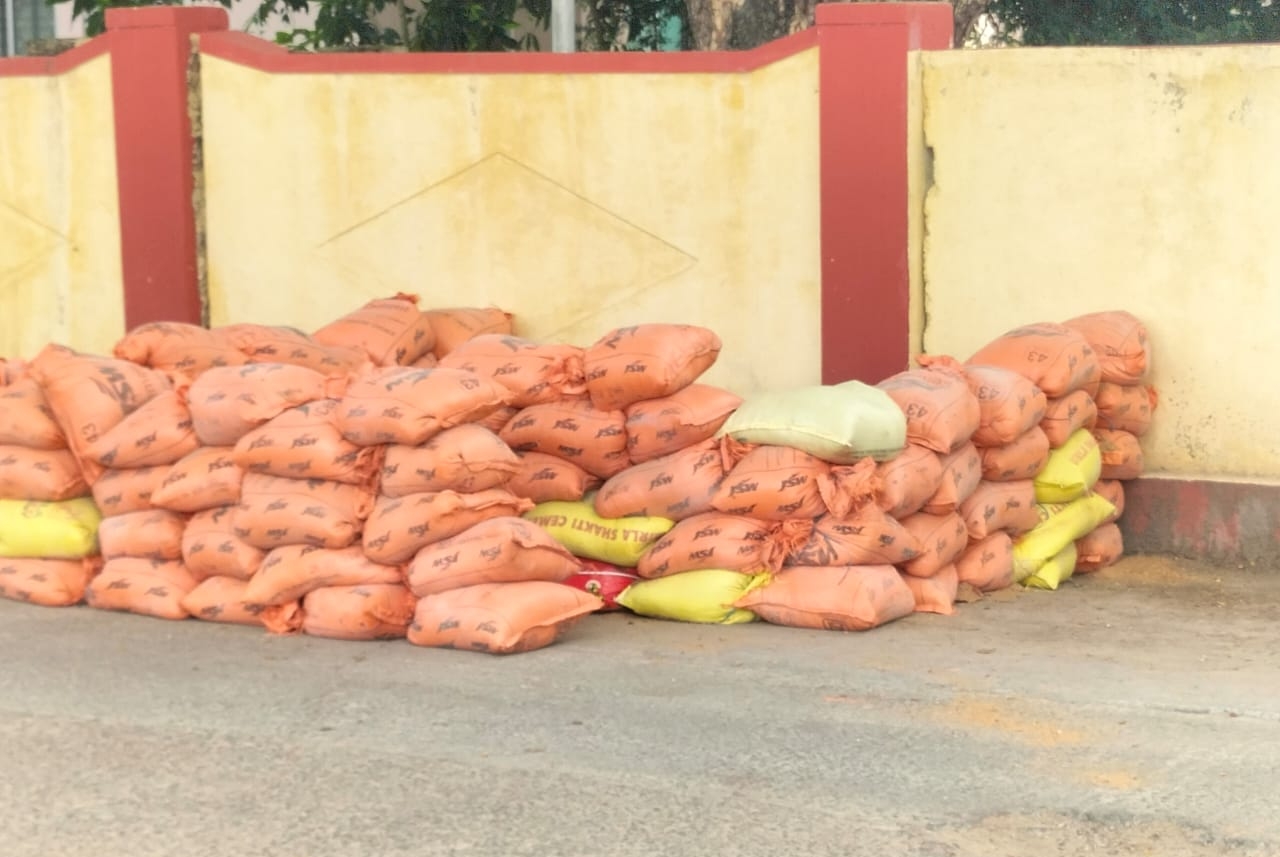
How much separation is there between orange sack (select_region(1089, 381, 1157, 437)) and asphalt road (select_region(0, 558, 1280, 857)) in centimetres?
100

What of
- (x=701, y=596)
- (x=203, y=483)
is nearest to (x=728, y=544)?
(x=701, y=596)

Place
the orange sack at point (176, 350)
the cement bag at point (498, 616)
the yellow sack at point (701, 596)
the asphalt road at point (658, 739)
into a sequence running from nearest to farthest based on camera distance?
the asphalt road at point (658, 739)
the cement bag at point (498, 616)
the yellow sack at point (701, 596)
the orange sack at point (176, 350)

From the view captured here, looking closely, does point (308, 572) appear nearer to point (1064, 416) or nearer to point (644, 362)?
point (644, 362)

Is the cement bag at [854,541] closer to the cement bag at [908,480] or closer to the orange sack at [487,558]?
the cement bag at [908,480]

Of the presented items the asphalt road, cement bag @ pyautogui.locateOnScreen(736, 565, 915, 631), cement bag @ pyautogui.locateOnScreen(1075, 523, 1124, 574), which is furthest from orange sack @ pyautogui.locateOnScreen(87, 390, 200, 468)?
cement bag @ pyautogui.locateOnScreen(1075, 523, 1124, 574)

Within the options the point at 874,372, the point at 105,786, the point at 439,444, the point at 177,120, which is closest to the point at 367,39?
the point at 177,120

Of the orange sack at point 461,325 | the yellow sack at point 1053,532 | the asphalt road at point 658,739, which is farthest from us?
the orange sack at point 461,325

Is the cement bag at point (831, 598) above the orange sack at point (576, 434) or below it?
below

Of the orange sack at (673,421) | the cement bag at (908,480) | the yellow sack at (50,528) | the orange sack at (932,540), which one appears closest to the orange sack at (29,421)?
the yellow sack at (50,528)

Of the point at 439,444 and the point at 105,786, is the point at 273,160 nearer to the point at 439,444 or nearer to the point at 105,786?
the point at 439,444

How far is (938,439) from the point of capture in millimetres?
6879

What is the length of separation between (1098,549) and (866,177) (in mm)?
1876

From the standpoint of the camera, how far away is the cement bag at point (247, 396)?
691 centimetres

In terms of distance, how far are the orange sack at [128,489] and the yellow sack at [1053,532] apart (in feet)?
11.1
